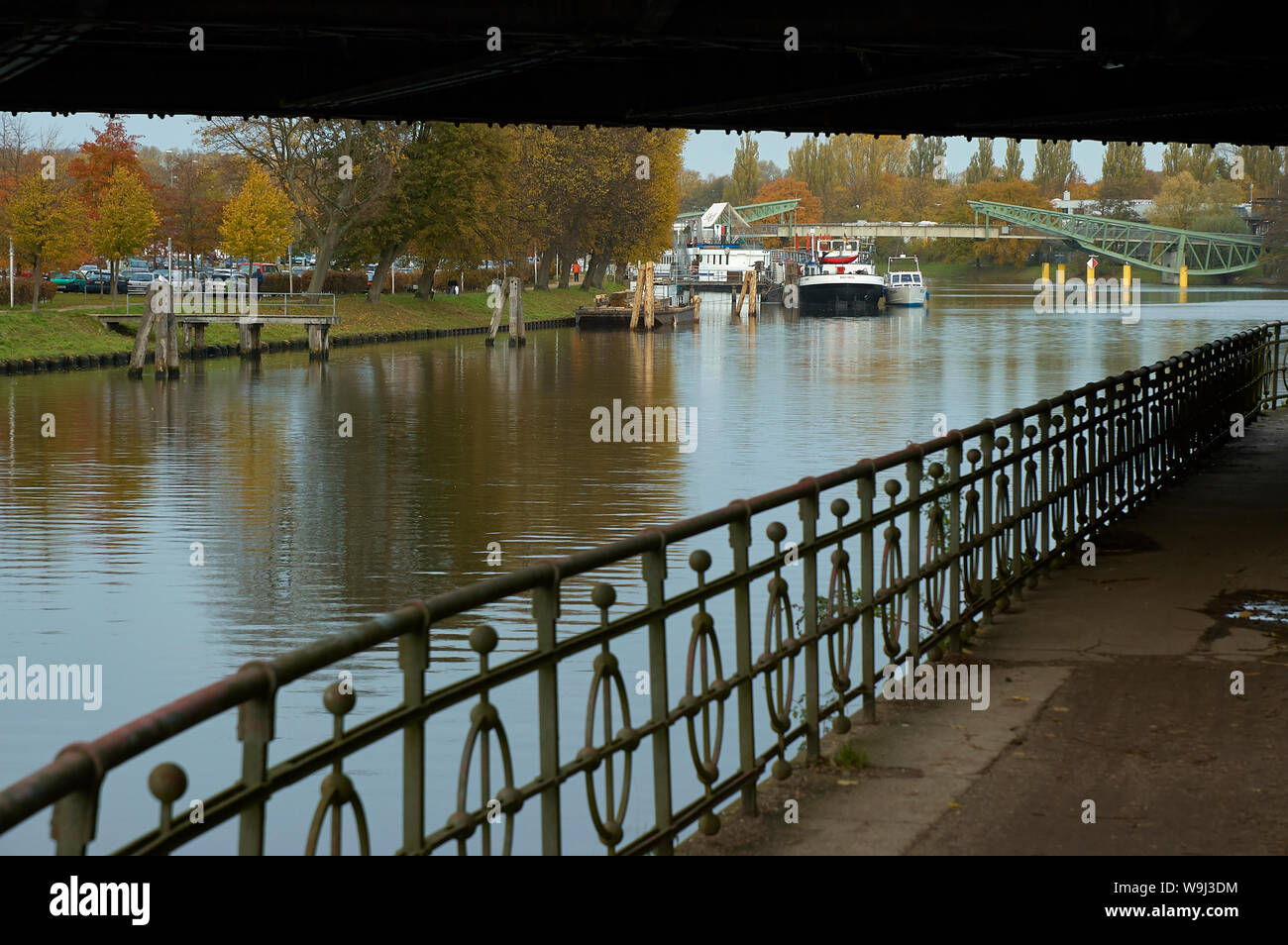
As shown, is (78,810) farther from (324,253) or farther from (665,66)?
(324,253)

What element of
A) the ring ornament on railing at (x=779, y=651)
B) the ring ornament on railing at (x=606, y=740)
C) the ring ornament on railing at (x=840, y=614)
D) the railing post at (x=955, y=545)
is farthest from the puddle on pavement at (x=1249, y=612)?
the ring ornament on railing at (x=606, y=740)

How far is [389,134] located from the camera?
204ft

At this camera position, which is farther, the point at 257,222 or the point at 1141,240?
the point at 1141,240

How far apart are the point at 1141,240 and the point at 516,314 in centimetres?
12166

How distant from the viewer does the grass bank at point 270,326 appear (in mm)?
45781

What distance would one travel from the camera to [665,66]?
1680cm

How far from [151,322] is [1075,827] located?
39777 millimetres

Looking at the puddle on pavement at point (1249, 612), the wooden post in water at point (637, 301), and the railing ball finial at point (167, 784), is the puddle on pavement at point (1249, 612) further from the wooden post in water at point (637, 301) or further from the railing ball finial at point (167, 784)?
the wooden post in water at point (637, 301)

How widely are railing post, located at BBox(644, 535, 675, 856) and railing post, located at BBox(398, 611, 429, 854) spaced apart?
4.15 ft

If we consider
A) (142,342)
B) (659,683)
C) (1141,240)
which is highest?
(1141,240)

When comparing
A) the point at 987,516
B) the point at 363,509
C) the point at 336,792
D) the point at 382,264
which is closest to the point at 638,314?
the point at 382,264

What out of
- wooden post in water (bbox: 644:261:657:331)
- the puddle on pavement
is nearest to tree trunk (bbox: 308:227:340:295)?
wooden post in water (bbox: 644:261:657:331)
